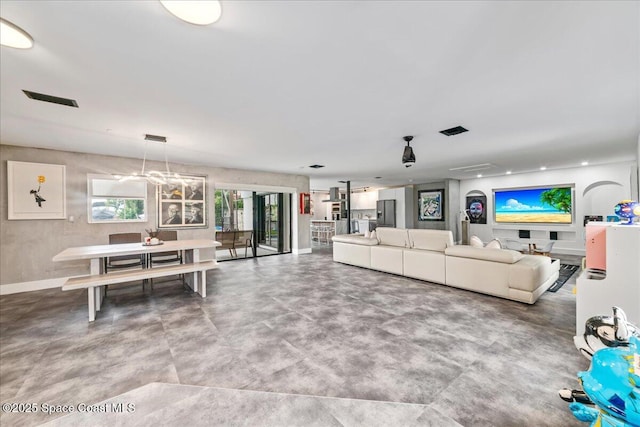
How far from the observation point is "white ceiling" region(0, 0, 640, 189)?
5.18 feet

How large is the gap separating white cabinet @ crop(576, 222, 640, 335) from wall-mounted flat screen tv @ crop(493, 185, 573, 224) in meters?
7.10

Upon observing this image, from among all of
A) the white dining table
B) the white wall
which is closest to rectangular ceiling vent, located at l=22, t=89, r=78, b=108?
the white dining table

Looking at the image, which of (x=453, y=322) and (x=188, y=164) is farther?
(x=188, y=164)

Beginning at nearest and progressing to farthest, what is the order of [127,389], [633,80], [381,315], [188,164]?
[127,389], [633,80], [381,315], [188,164]

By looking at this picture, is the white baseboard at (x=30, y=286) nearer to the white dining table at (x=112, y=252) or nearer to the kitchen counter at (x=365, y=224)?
the white dining table at (x=112, y=252)

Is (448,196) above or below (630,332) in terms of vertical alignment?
above

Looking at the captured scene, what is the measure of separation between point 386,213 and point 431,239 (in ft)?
21.8

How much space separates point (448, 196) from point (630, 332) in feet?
30.1

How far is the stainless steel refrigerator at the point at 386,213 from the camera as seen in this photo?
11.0 m

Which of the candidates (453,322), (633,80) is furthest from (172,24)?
(633,80)

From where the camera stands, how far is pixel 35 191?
449 centimetres

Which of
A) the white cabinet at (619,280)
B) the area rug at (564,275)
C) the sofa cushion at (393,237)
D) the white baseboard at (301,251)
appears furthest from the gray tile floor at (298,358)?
the white baseboard at (301,251)

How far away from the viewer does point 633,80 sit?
7.80ft

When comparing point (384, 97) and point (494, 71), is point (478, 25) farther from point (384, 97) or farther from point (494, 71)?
point (384, 97)
